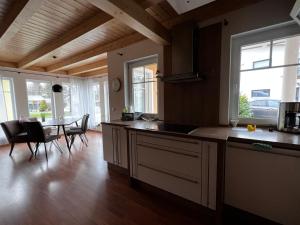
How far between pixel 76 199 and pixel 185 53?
238cm

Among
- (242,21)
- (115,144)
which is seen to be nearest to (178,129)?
(115,144)

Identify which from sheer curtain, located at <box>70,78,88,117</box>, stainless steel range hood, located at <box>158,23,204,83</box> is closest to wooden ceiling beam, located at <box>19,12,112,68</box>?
stainless steel range hood, located at <box>158,23,204,83</box>

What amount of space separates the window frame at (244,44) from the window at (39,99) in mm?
5211

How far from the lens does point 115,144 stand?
2469mm

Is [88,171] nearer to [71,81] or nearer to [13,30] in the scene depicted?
[13,30]

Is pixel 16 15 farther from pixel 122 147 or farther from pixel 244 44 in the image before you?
pixel 244 44

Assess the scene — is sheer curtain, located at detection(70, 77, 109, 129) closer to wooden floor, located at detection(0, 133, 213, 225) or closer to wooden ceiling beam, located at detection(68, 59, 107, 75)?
wooden ceiling beam, located at detection(68, 59, 107, 75)

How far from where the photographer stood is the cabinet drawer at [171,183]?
1561 mm

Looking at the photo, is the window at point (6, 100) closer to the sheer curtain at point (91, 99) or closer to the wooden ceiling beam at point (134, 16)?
the sheer curtain at point (91, 99)

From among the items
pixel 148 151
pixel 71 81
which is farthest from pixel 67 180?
pixel 71 81

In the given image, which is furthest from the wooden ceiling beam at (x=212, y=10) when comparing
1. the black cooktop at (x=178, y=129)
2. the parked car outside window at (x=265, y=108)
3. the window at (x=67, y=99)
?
the window at (x=67, y=99)

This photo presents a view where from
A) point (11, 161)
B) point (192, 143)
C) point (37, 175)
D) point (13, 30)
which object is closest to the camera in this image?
point (192, 143)

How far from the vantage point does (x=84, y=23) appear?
7.48 ft

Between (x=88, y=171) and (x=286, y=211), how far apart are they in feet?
8.63
